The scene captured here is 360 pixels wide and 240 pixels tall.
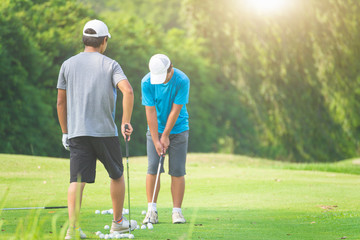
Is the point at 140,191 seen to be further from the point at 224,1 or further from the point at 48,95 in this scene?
the point at 224,1

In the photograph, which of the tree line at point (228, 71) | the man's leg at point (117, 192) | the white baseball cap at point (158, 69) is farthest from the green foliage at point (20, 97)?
the man's leg at point (117, 192)

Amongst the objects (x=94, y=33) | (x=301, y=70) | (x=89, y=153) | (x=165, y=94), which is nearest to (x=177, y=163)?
(x=165, y=94)

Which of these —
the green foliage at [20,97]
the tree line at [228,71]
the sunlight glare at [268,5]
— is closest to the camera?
the green foliage at [20,97]

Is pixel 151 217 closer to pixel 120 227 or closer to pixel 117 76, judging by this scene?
pixel 120 227

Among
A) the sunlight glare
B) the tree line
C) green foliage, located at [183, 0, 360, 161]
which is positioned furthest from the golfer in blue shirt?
the sunlight glare

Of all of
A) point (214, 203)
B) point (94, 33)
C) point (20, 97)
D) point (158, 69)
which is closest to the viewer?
point (94, 33)

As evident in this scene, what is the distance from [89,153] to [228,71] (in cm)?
2197

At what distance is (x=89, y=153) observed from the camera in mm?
4574

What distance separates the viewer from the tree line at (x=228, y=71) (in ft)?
52.7

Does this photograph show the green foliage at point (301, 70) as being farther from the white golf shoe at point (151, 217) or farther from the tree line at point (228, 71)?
the white golf shoe at point (151, 217)

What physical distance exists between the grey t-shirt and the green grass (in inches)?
26.6

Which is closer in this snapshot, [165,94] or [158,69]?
[158,69]

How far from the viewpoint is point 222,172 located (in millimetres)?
11969

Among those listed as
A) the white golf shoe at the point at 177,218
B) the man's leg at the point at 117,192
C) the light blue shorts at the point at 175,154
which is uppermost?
the light blue shorts at the point at 175,154
